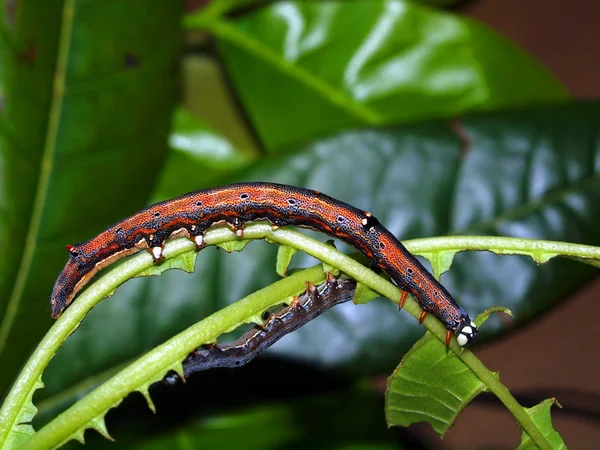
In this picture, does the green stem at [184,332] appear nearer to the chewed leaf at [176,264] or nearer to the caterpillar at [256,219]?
the chewed leaf at [176,264]

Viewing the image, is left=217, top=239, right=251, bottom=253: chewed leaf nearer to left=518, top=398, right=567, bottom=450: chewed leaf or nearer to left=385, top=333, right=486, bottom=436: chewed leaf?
left=385, top=333, right=486, bottom=436: chewed leaf

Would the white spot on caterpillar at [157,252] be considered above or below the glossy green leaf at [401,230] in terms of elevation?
below

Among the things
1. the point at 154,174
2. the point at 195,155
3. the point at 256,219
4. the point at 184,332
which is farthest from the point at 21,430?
the point at 195,155

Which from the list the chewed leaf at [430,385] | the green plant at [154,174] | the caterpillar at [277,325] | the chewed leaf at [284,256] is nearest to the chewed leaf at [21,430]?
the caterpillar at [277,325]

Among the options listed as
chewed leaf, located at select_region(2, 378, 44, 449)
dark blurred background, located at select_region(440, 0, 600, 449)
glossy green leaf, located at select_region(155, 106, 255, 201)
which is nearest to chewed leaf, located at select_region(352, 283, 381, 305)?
chewed leaf, located at select_region(2, 378, 44, 449)

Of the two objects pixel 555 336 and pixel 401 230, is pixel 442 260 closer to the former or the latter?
pixel 401 230

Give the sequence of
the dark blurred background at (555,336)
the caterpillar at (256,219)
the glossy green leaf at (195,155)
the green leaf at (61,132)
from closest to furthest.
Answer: the caterpillar at (256,219)
the green leaf at (61,132)
the glossy green leaf at (195,155)
the dark blurred background at (555,336)
